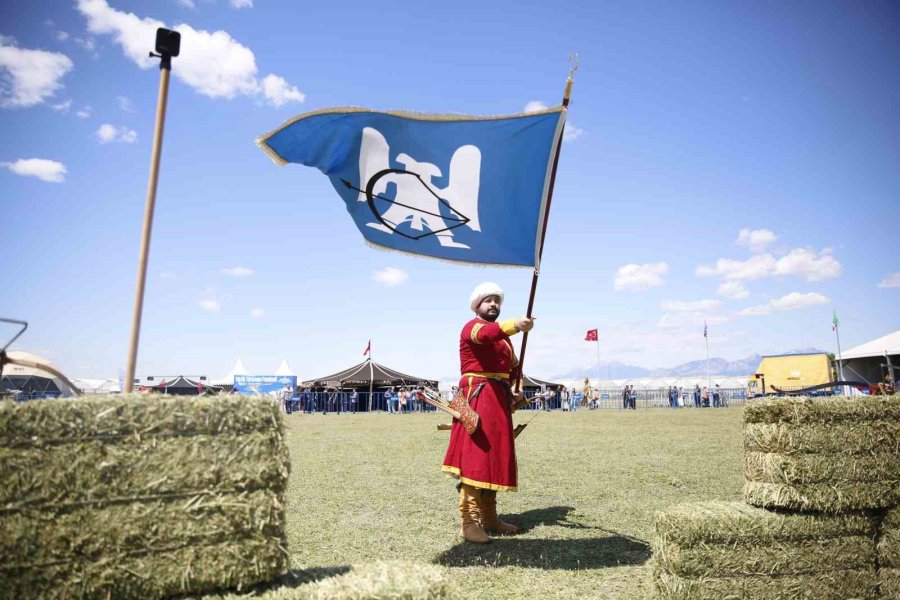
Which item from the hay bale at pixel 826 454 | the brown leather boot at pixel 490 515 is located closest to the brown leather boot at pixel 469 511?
the brown leather boot at pixel 490 515

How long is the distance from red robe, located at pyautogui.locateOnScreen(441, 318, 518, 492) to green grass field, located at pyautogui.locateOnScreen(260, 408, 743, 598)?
592 millimetres

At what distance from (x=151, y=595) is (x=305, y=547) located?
2.47m

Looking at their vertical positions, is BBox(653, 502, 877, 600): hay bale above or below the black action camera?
below

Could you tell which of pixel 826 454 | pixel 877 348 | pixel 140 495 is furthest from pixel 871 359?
pixel 140 495

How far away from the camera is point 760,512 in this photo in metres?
3.20

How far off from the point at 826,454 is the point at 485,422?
239 cm

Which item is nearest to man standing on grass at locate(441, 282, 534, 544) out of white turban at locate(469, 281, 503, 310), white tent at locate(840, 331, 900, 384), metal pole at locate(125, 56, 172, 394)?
white turban at locate(469, 281, 503, 310)

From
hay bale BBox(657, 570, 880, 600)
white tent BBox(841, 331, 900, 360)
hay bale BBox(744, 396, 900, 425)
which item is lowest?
hay bale BBox(657, 570, 880, 600)

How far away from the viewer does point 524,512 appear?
581 cm

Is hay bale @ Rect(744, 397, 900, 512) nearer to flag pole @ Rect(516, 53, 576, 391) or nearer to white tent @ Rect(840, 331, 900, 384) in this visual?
flag pole @ Rect(516, 53, 576, 391)

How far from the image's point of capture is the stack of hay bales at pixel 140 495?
1978 millimetres

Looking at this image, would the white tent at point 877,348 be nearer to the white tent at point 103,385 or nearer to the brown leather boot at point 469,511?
the brown leather boot at point 469,511

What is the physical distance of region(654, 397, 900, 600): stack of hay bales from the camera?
311 cm

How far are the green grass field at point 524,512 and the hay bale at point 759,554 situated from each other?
1.36ft
